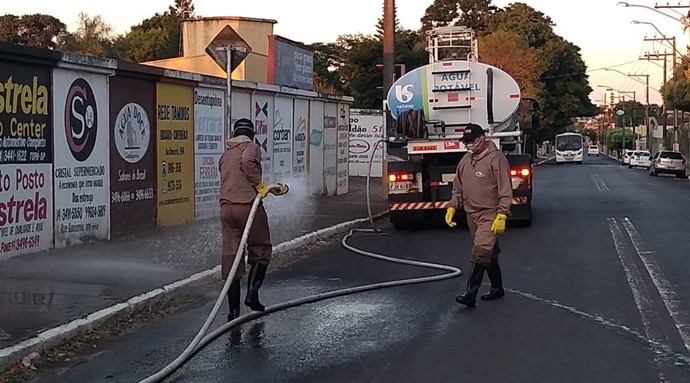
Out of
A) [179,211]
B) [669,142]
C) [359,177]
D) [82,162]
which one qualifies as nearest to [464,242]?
[179,211]

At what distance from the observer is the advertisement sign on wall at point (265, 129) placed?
1903 cm

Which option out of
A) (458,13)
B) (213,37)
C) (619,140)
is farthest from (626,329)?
(619,140)

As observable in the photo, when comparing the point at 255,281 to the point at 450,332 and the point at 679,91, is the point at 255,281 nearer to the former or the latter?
the point at 450,332

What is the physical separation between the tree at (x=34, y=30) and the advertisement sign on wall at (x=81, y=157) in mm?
51924

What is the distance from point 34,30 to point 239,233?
58964 millimetres

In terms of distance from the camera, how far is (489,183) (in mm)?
9234

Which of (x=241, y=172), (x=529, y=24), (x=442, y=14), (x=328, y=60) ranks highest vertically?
(x=442, y=14)

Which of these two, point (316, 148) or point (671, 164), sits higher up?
point (316, 148)

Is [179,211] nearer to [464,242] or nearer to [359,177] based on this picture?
[464,242]

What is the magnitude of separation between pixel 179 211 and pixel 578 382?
35.1ft

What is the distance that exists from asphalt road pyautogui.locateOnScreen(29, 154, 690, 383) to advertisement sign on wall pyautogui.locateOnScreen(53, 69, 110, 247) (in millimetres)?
3107

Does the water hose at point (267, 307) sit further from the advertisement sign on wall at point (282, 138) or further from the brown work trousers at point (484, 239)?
the advertisement sign on wall at point (282, 138)

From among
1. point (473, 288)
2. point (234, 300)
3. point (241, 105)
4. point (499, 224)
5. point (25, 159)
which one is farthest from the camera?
point (241, 105)

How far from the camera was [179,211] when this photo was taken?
15992 mm
